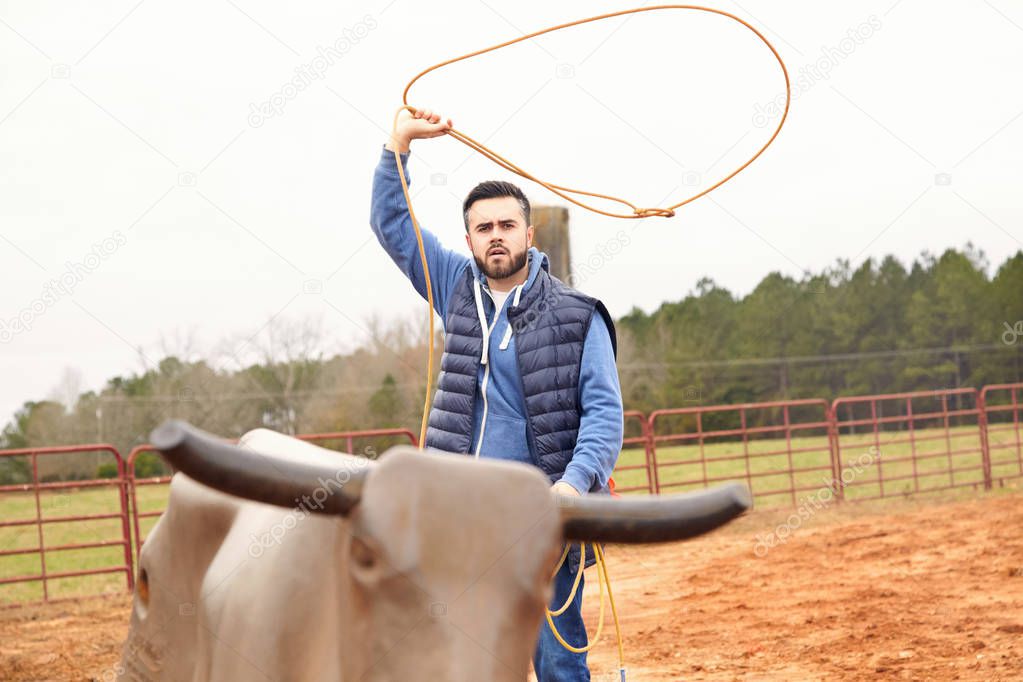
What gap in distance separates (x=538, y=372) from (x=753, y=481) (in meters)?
19.5

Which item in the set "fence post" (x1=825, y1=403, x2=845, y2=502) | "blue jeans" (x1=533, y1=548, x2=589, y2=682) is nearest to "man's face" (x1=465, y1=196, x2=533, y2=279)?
"blue jeans" (x1=533, y1=548, x2=589, y2=682)

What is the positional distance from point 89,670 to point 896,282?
38.9 meters

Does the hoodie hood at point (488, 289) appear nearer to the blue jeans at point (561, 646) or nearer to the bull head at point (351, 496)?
the blue jeans at point (561, 646)

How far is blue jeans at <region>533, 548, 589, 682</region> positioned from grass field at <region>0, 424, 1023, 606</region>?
835 centimetres

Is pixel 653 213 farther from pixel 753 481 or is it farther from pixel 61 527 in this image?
pixel 61 527

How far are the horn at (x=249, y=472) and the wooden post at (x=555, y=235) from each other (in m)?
6.79

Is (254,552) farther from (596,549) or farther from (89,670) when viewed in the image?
(89,670)

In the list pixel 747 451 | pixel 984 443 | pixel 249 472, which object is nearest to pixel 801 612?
pixel 249 472

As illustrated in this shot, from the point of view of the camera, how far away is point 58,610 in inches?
380

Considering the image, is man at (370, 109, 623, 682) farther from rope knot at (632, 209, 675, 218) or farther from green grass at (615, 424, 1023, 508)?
green grass at (615, 424, 1023, 508)

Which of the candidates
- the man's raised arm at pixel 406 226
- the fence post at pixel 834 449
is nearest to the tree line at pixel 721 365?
the fence post at pixel 834 449

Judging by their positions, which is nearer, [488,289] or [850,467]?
[488,289]

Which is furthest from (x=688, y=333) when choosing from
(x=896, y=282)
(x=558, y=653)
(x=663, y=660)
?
(x=558, y=653)

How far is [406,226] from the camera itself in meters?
3.47
